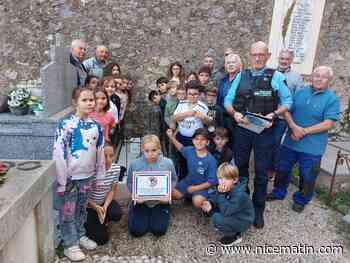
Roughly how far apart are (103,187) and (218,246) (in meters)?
1.20

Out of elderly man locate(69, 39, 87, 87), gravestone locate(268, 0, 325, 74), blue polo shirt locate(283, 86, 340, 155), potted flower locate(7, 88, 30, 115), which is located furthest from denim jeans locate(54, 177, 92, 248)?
gravestone locate(268, 0, 325, 74)

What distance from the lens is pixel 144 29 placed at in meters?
5.26

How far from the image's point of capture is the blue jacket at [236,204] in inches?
104

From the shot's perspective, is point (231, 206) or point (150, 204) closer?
point (231, 206)

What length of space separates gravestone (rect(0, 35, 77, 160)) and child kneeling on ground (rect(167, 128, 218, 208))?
1.52 m

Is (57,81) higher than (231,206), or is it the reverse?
(57,81)

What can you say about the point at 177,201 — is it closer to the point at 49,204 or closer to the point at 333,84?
the point at 49,204

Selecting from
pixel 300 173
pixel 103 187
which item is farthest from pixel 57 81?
pixel 300 173

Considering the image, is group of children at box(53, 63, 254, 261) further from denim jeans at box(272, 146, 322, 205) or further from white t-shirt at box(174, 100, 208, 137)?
denim jeans at box(272, 146, 322, 205)

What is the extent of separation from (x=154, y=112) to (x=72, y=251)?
346 cm

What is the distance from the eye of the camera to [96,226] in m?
2.66

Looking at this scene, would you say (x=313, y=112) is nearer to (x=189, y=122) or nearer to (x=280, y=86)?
(x=280, y=86)

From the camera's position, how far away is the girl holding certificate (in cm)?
275

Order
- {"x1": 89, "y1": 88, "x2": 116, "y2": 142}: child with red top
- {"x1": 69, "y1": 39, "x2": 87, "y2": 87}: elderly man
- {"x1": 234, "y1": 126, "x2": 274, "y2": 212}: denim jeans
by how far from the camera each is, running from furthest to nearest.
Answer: {"x1": 69, "y1": 39, "x2": 87, "y2": 87}: elderly man
{"x1": 89, "y1": 88, "x2": 116, "y2": 142}: child with red top
{"x1": 234, "y1": 126, "x2": 274, "y2": 212}: denim jeans
